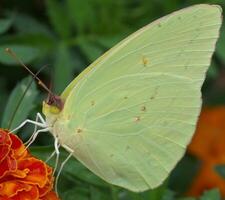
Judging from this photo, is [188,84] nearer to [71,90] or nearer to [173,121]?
[173,121]

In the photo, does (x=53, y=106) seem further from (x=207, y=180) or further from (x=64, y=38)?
(x=207, y=180)

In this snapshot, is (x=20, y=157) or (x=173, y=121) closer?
(x=20, y=157)

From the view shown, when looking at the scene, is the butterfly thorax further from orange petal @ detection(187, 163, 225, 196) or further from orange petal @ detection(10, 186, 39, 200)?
orange petal @ detection(187, 163, 225, 196)

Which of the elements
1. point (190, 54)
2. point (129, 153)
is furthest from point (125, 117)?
point (190, 54)

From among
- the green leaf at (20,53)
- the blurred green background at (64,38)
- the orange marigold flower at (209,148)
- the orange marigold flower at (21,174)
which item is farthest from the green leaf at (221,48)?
the orange marigold flower at (21,174)

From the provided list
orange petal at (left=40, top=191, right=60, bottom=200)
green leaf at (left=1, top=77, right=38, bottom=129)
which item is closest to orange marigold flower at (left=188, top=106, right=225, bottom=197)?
green leaf at (left=1, top=77, right=38, bottom=129)

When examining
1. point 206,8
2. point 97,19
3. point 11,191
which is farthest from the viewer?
point 97,19
